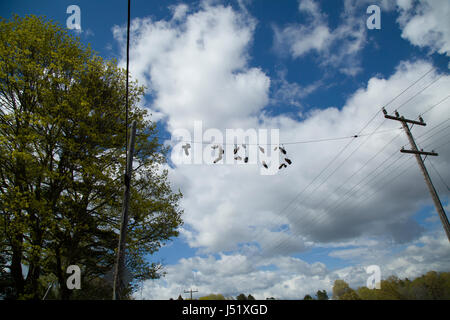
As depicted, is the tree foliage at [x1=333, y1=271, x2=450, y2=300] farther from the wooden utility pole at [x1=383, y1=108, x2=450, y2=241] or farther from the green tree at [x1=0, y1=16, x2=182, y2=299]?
the green tree at [x1=0, y1=16, x2=182, y2=299]

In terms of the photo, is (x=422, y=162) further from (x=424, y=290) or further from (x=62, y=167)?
(x=424, y=290)

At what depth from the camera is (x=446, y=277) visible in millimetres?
80125

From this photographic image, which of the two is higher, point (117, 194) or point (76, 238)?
point (117, 194)

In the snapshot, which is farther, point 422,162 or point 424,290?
point 424,290

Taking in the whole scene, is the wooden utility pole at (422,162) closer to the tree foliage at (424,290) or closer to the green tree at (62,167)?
the green tree at (62,167)

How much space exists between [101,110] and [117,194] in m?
3.82

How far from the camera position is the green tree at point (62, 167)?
9.02 metres

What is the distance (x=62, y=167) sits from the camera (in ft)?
34.0

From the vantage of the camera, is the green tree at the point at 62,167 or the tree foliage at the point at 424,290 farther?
the tree foliage at the point at 424,290

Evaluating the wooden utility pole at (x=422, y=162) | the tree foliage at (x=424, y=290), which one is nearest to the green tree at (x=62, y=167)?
the wooden utility pole at (x=422, y=162)

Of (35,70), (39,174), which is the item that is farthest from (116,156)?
(35,70)

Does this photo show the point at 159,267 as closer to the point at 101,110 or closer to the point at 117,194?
the point at 117,194

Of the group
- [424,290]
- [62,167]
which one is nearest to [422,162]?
[62,167]

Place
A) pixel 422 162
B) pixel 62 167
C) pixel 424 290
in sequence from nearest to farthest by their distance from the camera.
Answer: pixel 62 167 < pixel 422 162 < pixel 424 290
